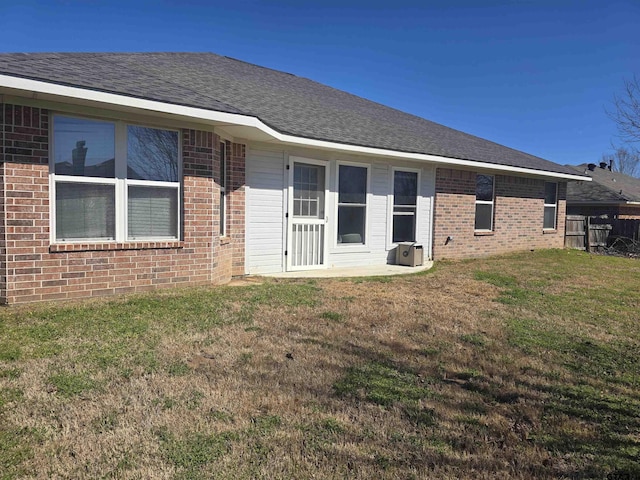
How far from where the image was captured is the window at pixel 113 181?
20.1 ft

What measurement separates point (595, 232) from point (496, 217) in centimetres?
701

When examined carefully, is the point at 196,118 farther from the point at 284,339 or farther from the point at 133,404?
the point at 133,404

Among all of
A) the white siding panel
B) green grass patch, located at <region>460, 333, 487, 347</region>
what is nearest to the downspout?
the white siding panel

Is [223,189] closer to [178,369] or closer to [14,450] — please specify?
[178,369]

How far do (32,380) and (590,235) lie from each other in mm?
19311

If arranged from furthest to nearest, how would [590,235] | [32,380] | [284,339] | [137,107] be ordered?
1. [590,235]
2. [137,107]
3. [284,339]
4. [32,380]

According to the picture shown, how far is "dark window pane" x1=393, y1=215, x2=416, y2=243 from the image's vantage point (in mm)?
11516

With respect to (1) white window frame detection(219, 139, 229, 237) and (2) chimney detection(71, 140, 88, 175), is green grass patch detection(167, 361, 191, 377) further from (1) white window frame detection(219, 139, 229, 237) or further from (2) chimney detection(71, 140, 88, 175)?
(1) white window frame detection(219, 139, 229, 237)

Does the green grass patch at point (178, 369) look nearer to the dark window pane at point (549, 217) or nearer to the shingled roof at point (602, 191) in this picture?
the dark window pane at point (549, 217)

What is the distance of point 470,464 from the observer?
2584mm

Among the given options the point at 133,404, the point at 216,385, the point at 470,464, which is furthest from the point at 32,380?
the point at 470,464

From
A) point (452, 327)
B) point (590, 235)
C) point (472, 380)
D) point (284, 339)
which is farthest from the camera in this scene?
point (590, 235)

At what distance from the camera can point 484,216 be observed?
44.9ft

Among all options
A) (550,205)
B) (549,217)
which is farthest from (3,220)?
(549,217)
